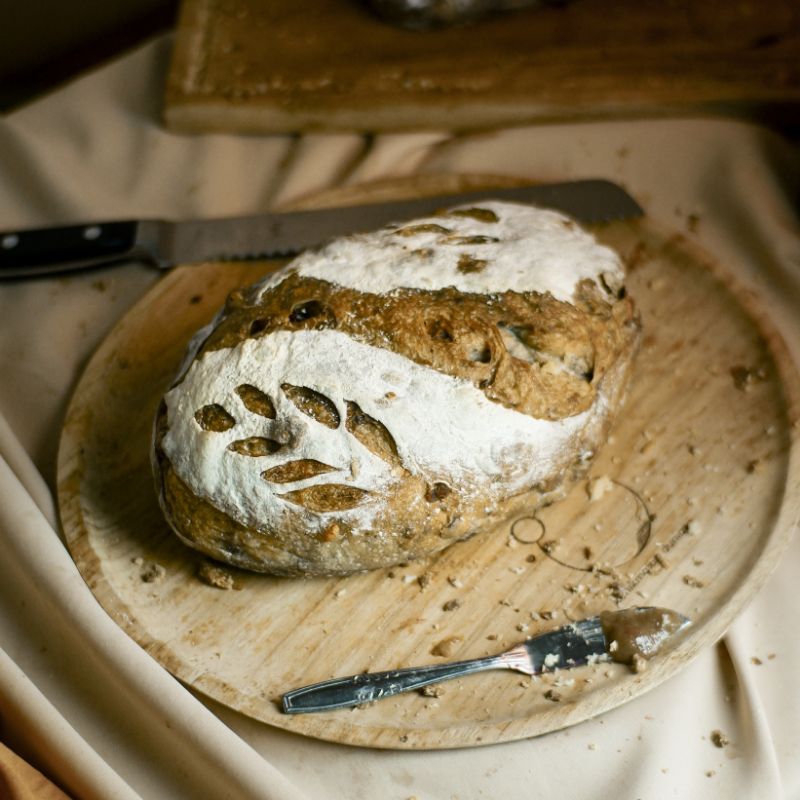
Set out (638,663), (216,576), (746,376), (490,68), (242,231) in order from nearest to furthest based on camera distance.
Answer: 1. (638,663)
2. (216,576)
3. (746,376)
4. (242,231)
5. (490,68)

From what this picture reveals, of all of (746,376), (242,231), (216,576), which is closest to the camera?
(216,576)

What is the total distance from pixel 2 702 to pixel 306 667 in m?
0.40

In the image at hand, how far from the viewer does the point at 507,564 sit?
1478mm

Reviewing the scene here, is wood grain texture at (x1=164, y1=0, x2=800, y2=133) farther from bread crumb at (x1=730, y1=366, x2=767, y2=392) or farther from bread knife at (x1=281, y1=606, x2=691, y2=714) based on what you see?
bread knife at (x1=281, y1=606, x2=691, y2=714)

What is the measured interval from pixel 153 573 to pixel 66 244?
67 centimetres

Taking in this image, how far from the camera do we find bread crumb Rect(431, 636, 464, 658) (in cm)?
139

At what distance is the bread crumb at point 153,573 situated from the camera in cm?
148

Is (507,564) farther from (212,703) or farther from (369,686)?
(212,703)

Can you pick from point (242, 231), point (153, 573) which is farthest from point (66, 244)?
point (153, 573)

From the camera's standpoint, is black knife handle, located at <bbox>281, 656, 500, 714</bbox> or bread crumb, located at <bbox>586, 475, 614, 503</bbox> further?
bread crumb, located at <bbox>586, 475, 614, 503</bbox>

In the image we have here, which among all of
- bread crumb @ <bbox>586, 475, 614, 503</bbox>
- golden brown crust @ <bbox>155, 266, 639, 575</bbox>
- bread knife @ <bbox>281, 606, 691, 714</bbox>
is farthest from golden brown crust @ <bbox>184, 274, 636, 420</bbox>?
bread knife @ <bbox>281, 606, 691, 714</bbox>

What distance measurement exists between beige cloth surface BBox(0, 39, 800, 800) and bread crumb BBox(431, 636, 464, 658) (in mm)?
128

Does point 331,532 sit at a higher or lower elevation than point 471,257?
lower

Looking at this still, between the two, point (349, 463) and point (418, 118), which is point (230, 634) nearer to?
point (349, 463)
